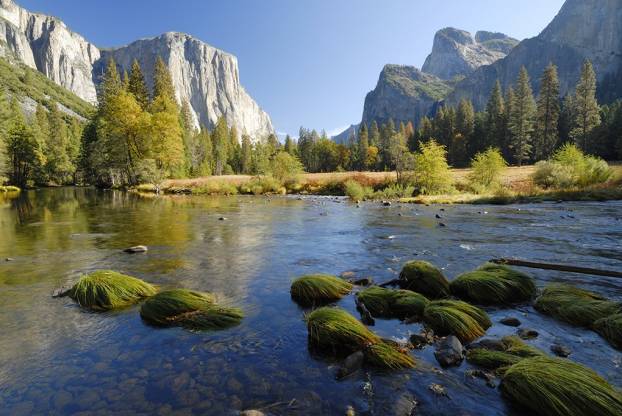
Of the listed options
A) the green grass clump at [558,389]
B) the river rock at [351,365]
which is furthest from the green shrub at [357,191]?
the green grass clump at [558,389]

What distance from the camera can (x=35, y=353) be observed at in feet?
21.8

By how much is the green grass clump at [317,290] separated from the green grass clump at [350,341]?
2089 mm

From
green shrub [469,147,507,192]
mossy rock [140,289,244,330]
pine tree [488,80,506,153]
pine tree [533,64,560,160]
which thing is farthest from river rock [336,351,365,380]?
pine tree [488,80,506,153]

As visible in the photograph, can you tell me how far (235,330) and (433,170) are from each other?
41.6 metres

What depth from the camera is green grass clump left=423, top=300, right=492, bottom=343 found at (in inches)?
281

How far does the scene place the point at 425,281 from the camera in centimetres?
Result: 986

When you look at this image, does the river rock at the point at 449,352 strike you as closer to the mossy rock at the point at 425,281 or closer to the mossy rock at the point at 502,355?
the mossy rock at the point at 502,355

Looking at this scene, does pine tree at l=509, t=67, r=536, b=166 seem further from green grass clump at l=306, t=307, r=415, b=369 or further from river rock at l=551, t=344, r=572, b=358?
green grass clump at l=306, t=307, r=415, b=369

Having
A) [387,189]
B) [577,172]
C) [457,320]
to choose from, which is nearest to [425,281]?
[457,320]

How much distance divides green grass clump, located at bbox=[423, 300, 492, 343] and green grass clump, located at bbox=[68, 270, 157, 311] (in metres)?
7.36

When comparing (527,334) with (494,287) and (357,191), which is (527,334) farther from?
(357,191)

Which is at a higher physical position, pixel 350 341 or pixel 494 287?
pixel 494 287

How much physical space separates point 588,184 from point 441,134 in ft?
244

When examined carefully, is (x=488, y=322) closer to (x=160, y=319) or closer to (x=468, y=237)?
(x=160, y=319)
